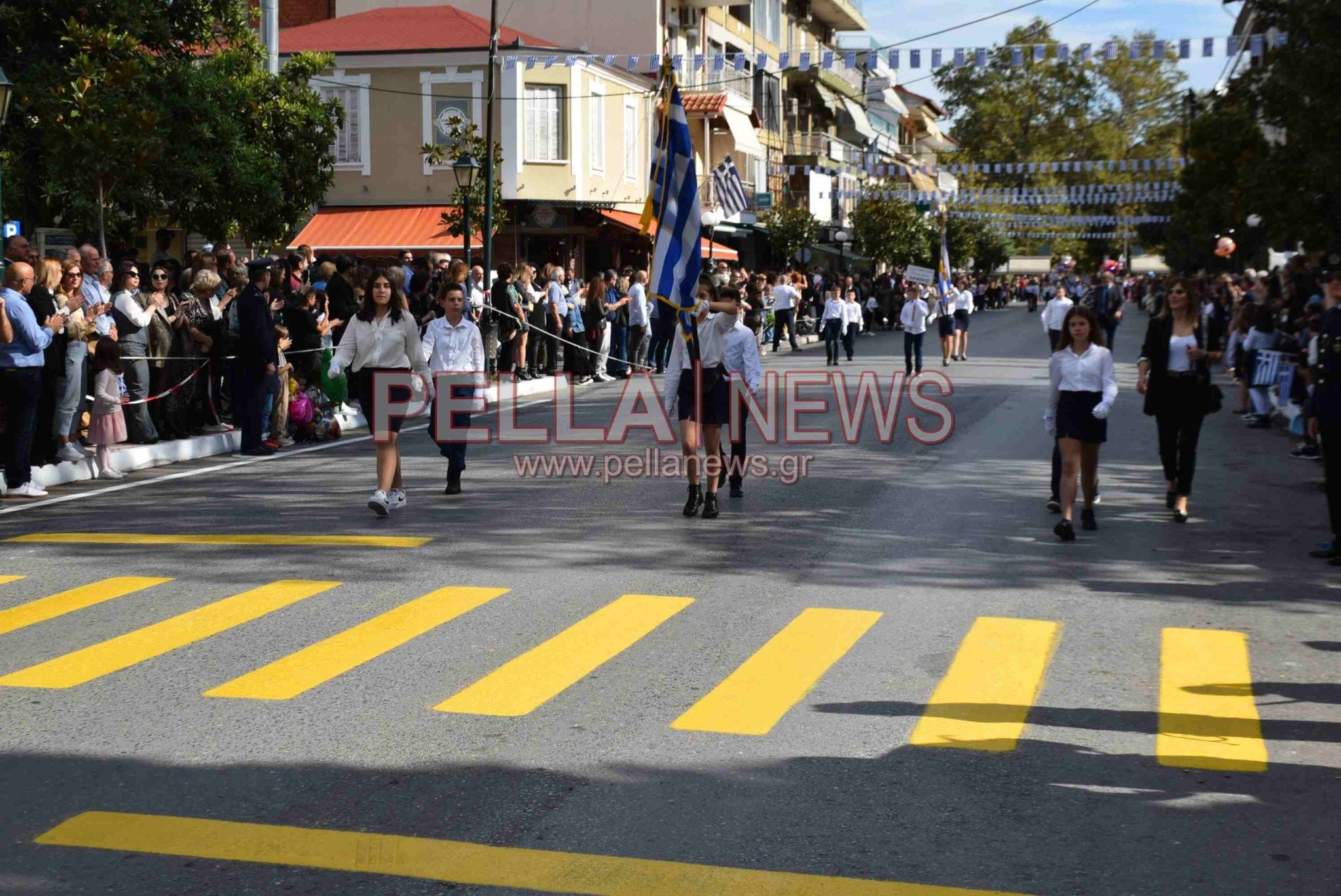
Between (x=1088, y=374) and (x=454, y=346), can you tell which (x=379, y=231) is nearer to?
(x=454, y=346)

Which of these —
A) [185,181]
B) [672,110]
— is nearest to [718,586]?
[672,110]

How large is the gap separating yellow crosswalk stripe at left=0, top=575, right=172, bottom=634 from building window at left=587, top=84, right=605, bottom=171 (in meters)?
32.7

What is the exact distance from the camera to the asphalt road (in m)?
4.86

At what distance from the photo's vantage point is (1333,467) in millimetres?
10281

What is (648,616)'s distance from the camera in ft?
27.7

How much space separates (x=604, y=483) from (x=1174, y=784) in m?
8.76

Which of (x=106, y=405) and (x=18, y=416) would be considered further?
(x=106, y=405)

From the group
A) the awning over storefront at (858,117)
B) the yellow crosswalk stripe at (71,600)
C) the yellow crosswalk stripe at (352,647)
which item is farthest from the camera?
the awning over storefront at (858,117)

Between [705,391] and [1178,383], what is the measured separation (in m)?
3.62

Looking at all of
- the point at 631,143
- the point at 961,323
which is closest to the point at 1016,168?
the point at 631,143

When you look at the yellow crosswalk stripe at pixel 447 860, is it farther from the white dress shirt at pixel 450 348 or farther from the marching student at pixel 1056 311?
the marching student at pixel 1056 311

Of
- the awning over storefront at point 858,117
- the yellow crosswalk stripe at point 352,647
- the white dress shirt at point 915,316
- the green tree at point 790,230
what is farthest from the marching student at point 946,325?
the awning over storefront at point 858,117

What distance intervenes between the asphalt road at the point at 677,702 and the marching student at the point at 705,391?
13.5 inches

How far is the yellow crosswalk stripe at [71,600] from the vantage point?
8.46 metres
